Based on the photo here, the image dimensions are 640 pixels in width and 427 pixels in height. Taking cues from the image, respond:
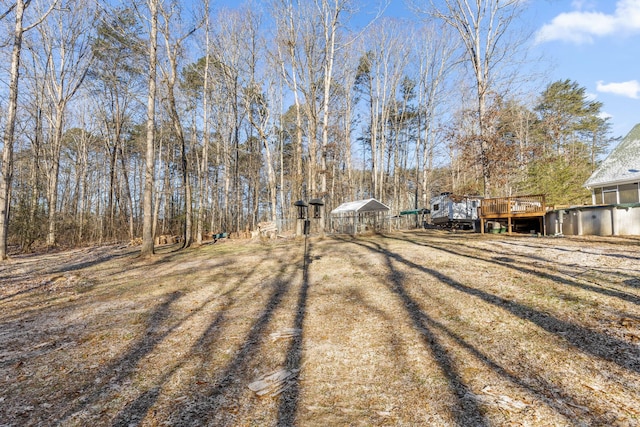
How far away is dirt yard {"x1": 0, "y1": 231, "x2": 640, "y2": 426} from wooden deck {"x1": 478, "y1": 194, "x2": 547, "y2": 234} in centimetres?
518

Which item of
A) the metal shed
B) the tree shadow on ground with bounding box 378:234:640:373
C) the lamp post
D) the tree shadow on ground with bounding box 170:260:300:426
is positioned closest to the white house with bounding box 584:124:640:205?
the metal shed

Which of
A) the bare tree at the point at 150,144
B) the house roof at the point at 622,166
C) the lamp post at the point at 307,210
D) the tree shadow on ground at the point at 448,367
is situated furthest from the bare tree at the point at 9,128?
the house roof at the point at 622,166

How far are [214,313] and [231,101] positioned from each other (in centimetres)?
2079

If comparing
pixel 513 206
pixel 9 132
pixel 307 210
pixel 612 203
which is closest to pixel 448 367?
pixel 307 210

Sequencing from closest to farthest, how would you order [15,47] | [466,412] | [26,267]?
[466,412], [26,267], [15,47]

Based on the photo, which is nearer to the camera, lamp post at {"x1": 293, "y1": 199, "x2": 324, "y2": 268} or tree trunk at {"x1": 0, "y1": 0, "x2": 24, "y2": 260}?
tree trunk at {"x1": 0, "y1": 0, "x2": 24, "y2": 260}

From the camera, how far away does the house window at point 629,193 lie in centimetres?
1417

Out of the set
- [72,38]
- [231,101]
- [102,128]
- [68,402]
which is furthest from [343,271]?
[102,128]

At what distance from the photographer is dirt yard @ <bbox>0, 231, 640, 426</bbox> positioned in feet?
8.19

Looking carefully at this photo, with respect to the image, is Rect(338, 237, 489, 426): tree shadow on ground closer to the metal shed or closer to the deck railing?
the deck railing

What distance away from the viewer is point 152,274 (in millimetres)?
8023

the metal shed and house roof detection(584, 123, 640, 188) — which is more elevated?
house roof detection(584, 123, 640, 188)

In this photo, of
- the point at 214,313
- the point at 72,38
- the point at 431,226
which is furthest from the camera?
the point at 431,226

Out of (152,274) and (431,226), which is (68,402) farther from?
(431,226)
